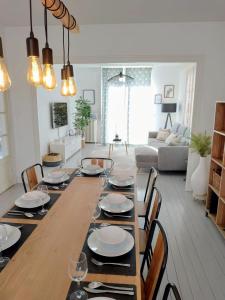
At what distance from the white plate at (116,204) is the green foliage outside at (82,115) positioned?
5789 mm

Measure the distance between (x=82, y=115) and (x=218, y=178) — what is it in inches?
209

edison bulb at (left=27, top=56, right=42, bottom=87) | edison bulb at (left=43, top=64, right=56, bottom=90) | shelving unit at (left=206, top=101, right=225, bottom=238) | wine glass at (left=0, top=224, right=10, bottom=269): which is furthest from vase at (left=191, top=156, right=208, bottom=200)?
wine glass at (left=0, top=224, right=10, bottom=269)

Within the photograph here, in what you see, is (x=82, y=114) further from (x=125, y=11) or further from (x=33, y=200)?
(x=33, y=200)

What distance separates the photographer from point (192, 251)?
2.37 m

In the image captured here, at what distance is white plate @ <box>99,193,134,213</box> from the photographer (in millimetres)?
1658

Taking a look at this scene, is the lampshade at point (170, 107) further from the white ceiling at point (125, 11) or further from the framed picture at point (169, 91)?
the white ceiling at point (125, 11)

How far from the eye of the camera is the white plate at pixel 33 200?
1691 millimetres

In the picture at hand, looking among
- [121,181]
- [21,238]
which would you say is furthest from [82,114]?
[21,238]

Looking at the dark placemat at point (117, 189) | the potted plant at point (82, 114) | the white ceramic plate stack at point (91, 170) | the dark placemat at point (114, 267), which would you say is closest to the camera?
the dark placemat at point (114, 267)

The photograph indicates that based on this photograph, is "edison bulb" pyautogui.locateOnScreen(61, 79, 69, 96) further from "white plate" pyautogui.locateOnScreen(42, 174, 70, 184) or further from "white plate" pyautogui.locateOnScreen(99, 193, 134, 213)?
Result: "white plate" pyautogui.locateOnScreen(99, 193, 134, 213)

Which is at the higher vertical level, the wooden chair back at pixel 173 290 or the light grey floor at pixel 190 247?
the wooden chair back at pixel 173 290

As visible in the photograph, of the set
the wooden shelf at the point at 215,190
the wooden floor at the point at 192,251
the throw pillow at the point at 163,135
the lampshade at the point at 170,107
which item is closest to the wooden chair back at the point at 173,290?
the wooden floor at the point at 192,251

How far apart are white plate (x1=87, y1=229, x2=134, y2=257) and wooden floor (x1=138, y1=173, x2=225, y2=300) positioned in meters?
0.91

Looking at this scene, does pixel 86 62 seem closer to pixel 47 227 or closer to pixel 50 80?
pixel 50 80
